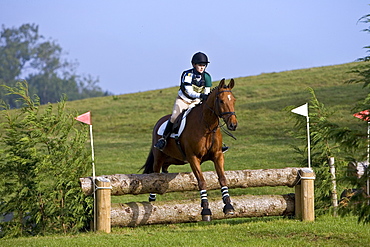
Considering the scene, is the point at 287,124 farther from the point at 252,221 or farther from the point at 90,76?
the point at 90,76

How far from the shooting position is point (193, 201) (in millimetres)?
11031

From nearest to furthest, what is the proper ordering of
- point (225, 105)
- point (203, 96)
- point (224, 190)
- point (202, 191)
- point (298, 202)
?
point (225, 105) < point (224, 190) < point (202, 191) < point (203, 96) < point (298, 202)

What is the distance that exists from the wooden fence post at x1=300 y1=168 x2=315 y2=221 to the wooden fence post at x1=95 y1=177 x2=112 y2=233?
149 inches

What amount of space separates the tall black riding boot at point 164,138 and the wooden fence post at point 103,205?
4.68ft

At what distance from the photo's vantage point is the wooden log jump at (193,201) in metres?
10.5

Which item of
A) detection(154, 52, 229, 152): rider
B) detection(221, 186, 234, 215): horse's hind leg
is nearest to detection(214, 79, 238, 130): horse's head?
detection(154, 52, 229, 152): rider

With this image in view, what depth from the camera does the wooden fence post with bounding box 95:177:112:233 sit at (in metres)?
10.1

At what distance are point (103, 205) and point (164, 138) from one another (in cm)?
193

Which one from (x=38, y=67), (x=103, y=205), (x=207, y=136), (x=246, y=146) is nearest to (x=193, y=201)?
(x=207, y=136)

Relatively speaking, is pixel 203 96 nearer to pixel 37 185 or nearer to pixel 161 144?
pixel 161 144

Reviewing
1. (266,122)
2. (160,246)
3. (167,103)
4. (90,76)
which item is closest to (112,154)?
(266,122)

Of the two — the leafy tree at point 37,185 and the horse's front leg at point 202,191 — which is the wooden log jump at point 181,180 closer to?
the leafy tree at point 37,185

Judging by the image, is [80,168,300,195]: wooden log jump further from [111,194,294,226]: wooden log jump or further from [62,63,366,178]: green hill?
[62,63,366,178]: green hill

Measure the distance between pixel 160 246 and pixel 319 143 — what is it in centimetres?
464
